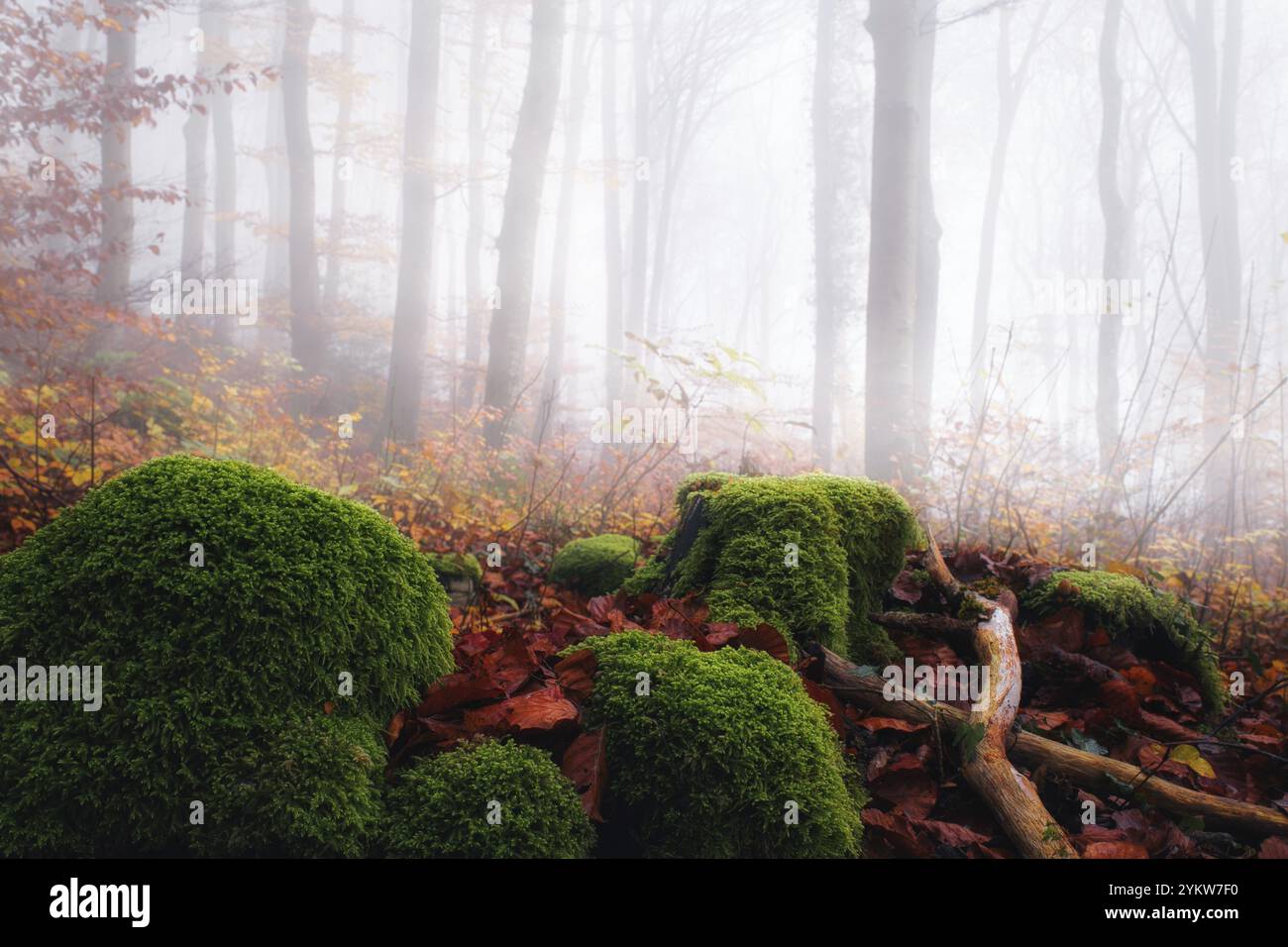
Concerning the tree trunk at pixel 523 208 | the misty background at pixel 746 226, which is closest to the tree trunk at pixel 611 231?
the misty background at pixel 746 226

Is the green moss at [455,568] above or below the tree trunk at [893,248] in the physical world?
below

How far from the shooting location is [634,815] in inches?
76.3

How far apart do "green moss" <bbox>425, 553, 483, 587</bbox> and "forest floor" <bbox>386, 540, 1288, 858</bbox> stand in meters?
0.44

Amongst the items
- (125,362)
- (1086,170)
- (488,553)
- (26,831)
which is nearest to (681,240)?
(1086,170)

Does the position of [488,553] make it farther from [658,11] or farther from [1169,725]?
[658,11]

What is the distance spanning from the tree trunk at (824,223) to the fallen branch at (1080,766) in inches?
559

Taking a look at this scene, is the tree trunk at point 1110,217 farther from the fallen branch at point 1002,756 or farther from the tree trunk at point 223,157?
the tree trunk at point 223,157

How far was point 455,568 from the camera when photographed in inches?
147

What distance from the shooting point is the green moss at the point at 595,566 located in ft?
13.0

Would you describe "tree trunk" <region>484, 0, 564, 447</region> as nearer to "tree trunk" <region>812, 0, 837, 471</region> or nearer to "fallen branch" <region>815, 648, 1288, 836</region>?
"tree trunk" <region>812, 0, 837, 471</region>

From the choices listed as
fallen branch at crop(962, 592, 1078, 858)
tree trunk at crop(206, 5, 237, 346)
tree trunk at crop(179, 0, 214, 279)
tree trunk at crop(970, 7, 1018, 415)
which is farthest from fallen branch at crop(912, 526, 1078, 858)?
tree trunk at crop(179, 0, 214, 279)
